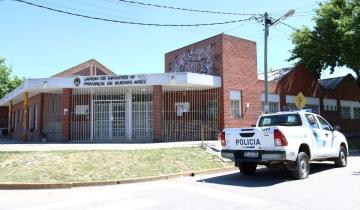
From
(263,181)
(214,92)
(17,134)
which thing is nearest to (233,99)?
(214,92)

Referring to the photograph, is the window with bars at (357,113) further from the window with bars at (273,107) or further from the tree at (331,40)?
the window with bars at (273,107)

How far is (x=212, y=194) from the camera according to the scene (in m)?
9.40

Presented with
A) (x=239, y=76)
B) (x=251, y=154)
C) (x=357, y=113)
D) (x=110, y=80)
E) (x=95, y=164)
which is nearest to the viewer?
(x=251, y=154)

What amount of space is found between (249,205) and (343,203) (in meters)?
1.88

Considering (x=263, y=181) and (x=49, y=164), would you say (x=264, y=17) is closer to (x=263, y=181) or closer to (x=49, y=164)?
(x=263, y=181)

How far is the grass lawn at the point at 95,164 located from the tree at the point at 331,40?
50.8 ft

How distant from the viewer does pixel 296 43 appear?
32.1 meters

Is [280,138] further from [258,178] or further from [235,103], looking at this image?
[235,103]

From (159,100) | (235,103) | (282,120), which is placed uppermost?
(159,100)

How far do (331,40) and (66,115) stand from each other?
19.6 m

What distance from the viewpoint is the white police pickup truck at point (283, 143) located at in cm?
1087

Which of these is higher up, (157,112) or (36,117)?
(157,112)

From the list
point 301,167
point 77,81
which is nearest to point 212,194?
point 301,167

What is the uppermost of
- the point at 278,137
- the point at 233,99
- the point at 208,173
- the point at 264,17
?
the point at 264,17
